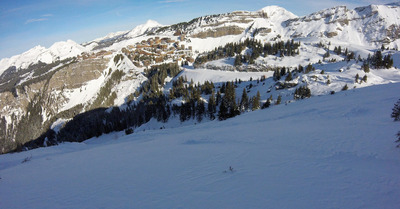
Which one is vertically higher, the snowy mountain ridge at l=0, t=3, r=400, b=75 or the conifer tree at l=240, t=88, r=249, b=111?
the snowy mountain ridge at l=0, t=3, r=400, b=75

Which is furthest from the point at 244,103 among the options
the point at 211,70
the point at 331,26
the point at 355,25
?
the point at 355,25

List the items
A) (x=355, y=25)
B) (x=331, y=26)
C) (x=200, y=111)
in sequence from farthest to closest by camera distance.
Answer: (x=355, y=25), (x=331, y=26), (x=200, y=111)

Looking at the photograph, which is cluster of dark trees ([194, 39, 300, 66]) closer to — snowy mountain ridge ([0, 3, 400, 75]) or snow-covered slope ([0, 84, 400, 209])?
snowy mountain ridge ([0, 3, 400, 75])

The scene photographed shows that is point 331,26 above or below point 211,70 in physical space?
above

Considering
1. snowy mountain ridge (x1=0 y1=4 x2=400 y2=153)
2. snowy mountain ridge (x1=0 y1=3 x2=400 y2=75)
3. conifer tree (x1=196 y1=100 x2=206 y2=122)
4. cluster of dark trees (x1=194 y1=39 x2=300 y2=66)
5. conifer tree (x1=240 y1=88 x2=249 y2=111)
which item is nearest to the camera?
conifer tree (x1=240 y1=88 x2=249 y2=111)

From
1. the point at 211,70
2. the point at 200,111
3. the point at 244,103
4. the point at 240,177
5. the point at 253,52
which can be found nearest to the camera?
the point at 240,177

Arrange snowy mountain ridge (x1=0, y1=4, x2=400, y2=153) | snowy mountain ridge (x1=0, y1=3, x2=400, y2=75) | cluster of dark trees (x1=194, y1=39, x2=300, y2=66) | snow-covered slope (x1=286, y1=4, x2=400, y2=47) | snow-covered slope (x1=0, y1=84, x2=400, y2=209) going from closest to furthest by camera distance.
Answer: snow-covered slope (x1=0, y1=84, x2=400, y2=209) < snowy mountain ridge (x1=0, y1=4, x2=400, y2=153) < cluster of dark trees (x1=194, y1=39, x2=300, y2=66) < snow-covered slope (x1=286, y1=4, x2=400, y2=47) < snowy mountain ridge (x1=0, y1=3, x2=400, y2=75)

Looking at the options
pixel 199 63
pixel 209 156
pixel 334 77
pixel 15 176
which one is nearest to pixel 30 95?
pixel 199 63

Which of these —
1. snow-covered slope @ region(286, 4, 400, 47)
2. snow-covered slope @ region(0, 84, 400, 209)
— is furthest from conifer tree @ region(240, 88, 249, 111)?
snow-covered slope @ region(286, 4, 400, 47)

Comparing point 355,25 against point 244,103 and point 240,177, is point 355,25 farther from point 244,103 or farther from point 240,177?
point 240,177

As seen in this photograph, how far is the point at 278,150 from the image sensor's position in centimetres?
964

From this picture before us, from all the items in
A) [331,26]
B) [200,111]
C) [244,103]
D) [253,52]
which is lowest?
[200,111]

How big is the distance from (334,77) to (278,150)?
52.9 m

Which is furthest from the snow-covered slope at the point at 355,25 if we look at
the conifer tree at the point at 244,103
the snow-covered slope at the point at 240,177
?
the snow-covered slope at the point at 240,177
